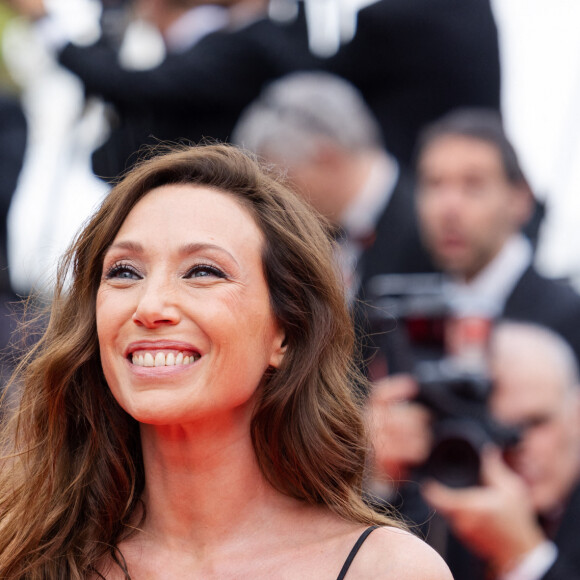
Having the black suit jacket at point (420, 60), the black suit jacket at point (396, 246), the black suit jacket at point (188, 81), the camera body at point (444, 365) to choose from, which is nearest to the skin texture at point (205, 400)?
the camera body at point (444, 365)

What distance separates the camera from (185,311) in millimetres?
2426

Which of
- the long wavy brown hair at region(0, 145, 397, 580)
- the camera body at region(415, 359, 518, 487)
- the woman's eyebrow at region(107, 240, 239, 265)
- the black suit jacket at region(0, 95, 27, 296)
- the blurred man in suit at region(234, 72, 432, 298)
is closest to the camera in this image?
the woman's eyebrow at region(107, 240, 239, 265)

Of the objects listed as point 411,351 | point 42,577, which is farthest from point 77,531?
point 411,351

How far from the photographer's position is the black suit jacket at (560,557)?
3.86 metres

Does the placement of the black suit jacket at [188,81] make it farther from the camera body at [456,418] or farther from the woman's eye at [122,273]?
the woman's eye at [122,273]

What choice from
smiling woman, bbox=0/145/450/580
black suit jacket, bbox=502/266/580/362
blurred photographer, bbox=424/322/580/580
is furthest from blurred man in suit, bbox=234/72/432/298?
smiling woman, bbox=0/145/450/580

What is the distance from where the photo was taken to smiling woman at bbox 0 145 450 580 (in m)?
2.43

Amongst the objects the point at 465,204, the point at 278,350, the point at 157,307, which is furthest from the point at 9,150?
the point at 157,307

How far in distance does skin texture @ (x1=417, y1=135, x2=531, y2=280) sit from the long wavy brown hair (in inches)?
66.8

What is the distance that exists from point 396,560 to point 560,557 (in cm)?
172

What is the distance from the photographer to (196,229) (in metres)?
2.52

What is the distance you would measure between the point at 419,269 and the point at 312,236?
1.74 m

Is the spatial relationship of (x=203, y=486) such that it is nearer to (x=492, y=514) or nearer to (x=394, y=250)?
(x=492, y=514)

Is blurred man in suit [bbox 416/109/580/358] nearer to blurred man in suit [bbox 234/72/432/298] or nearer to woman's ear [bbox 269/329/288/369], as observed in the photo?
blurred man in suit [bbox 234/72/432/298]
